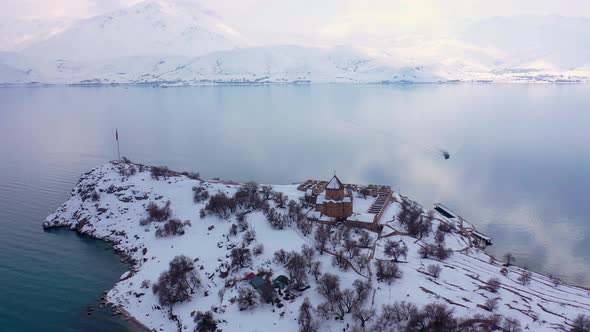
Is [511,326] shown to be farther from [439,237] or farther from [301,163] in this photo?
[301,163]

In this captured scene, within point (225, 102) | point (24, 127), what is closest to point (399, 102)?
point (225, 102)

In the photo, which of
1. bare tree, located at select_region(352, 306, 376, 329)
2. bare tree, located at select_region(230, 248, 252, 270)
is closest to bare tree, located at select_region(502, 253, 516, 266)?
bare tree, located at select_region(352, 306, 376, 329)

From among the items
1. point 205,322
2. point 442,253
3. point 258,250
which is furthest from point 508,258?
point 205,322

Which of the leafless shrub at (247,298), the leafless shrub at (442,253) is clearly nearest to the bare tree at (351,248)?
the leafless shrub at (442,253)

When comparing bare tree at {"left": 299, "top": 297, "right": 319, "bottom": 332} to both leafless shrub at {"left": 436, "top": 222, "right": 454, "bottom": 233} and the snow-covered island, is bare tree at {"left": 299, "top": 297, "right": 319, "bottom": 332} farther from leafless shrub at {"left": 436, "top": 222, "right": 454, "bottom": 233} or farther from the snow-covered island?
leafless shrub at {"left": 436, "top": 222, "right": 454, "bottom": 233}

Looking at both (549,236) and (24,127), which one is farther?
(24,127)

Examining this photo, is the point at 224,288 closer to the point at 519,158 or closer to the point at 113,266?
the point at 113,266
